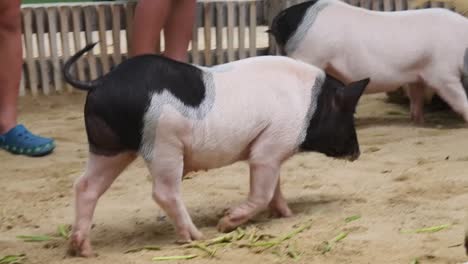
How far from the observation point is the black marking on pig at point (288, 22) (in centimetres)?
437

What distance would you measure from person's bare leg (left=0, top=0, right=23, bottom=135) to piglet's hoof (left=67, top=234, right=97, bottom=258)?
5.40ft

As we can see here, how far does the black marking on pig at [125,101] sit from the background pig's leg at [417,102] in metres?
2.25

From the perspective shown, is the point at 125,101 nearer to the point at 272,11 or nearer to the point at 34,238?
the point at 34,238

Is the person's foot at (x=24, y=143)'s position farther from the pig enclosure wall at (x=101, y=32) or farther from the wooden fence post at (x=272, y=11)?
the wooden fence post at (x=272, y=11)

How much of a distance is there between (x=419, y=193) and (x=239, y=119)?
0.85 meters

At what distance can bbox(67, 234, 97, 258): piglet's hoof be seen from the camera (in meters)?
2.64

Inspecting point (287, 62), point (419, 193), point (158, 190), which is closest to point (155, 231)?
point (158, 190)

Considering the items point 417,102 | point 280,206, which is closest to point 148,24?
point 417,102

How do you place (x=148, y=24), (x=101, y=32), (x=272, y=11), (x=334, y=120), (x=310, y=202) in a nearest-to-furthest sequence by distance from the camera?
(x=334, y=120) → (x=310, y=202) → (x=148, y=24) → (x=101, y=32) → (x=272, y=11)

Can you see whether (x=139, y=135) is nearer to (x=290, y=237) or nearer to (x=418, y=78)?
(x=290, y=237)

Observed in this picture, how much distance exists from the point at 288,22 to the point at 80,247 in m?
2.10

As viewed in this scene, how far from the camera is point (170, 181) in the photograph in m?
2.64

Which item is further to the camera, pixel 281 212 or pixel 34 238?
pixel 281 212

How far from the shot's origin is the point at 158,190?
2650 mm
